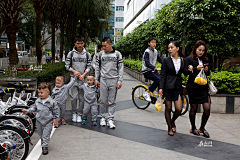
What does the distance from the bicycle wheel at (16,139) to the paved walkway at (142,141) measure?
15.8 inches

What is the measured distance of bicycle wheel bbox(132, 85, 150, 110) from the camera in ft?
25.2

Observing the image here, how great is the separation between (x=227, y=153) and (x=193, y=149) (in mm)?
551

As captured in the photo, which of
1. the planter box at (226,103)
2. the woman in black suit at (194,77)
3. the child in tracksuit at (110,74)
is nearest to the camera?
the woman in black suit at (194,77)

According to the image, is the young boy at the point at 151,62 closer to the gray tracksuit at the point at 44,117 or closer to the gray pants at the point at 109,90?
the gray pants at the point at 109,90

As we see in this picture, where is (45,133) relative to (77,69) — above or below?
below

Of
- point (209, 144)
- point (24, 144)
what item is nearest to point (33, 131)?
point (24, 144)

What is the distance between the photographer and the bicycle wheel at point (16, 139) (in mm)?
3689

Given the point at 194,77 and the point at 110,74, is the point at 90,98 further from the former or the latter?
the point at 194,77

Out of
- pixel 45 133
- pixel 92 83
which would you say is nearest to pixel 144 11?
pixel 92 83

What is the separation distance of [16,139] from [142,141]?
2.26 metres

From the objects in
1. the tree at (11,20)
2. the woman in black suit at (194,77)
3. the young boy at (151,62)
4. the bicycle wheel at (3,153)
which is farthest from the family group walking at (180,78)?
the tree at (11,20)

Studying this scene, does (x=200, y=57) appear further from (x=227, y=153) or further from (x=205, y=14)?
(x=205, y=14)

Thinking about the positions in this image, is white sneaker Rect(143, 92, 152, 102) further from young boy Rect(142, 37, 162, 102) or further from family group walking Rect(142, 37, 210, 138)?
family group walking Rect(142, 37, 210, 138)

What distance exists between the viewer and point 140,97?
768cm
